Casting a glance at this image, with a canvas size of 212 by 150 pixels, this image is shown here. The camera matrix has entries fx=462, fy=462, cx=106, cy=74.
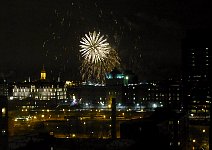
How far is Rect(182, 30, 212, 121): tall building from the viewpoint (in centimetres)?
7069

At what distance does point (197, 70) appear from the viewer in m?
75.8

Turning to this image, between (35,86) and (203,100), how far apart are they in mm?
30560

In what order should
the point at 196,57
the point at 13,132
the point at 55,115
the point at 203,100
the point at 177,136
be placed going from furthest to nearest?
the point at 196,57, the point at 203,100, the point at 55,115, the point at 13,132, the point at 177,136

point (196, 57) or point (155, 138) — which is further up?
point (196, 57)

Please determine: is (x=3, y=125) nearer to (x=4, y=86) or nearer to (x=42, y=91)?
(x=42, y=91)

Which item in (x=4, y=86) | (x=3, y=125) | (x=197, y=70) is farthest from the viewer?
(x=4, y=86)

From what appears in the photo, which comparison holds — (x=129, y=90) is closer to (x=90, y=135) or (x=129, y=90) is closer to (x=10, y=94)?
(x=10, y=94)

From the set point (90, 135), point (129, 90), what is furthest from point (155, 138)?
point (129, 90)

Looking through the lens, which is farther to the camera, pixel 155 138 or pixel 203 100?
pixel 203 100

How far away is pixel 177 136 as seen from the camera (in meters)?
28.9

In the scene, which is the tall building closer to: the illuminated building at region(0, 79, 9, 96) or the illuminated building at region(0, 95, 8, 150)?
the illuminated building at region(0, 79, 9, 96)

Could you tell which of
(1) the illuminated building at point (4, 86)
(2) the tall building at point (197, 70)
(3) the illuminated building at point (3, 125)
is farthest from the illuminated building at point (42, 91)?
(3) the illuminated building at point (3, 125)

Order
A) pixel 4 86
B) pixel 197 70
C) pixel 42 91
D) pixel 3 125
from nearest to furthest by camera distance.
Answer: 1. pixel 3 125
2. pixel 197 70
3. pixel 42 91
4. pixel 4 86

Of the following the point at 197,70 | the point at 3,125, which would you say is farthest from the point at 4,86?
the point at 3,125
